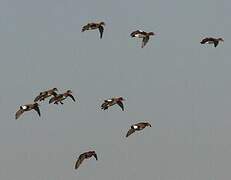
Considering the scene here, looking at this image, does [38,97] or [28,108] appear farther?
[28,108]

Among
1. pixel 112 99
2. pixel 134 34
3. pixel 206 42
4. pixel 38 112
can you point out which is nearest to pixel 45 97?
pixel 38 112

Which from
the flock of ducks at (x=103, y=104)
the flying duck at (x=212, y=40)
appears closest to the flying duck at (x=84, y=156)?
the flock of ducks at (x=103, y=104)

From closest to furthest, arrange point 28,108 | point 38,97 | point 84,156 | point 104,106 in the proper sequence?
point 104,106, point 38,97, point 84,156, point 28,108

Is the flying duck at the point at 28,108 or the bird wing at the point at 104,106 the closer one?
the bird wing at the point at 104,106

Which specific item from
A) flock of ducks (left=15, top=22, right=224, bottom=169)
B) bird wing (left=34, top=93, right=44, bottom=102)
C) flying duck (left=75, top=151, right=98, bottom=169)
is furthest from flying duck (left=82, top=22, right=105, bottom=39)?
flying duck (left=75, top=151, right=98, bottom=169)

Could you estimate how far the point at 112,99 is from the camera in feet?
311

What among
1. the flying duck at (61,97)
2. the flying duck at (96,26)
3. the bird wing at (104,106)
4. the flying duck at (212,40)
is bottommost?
the bird wing at (104,106)

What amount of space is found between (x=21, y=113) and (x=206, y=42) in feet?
111

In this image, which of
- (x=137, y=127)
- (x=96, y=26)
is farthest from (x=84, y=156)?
(x=96, y=26)

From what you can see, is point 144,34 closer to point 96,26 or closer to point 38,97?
point 96,26

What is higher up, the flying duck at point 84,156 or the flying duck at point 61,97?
the flying duck at point 61,97

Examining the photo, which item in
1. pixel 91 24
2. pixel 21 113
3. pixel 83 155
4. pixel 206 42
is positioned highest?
pixel 91 24

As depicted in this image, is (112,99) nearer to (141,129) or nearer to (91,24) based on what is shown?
(141,129)

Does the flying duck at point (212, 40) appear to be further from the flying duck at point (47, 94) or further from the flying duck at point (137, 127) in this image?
the flying duck at point (47, 94)
